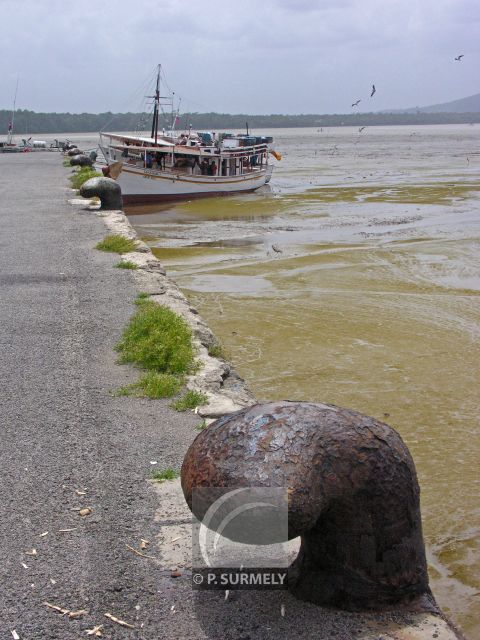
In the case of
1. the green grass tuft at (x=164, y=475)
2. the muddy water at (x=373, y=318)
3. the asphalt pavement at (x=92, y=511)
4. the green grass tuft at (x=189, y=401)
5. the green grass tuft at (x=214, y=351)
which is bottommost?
the muddy water at (x=373, y=318)

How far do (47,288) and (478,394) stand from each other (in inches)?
216

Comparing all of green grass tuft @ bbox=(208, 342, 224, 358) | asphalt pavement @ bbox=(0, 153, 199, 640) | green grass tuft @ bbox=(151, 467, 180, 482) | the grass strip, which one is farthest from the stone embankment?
the grass strip

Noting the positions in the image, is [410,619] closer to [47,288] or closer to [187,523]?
[187,523]

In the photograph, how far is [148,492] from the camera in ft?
15.5

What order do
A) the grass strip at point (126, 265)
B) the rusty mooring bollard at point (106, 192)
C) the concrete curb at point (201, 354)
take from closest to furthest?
the concrete curb at point (201, 354) < the grass strip at point (126, 265) < the rusty mooring bollard at point (106, 192)

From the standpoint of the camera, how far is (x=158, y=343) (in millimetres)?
7387

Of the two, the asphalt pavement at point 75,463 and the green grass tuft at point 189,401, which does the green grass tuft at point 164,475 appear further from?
the green grass tuft at point 189,401

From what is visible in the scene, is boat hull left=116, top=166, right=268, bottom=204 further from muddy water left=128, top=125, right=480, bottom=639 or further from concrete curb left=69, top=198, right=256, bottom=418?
concrete curb left=69, top=198, right=256, bottom=418

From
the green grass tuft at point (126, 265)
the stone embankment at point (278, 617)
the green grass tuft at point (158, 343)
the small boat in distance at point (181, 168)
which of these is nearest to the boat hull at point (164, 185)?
the small boat in distance at point (181, 168)

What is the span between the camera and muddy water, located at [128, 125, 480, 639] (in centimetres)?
630

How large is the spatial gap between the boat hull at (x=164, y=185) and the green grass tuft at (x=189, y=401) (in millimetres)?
27165

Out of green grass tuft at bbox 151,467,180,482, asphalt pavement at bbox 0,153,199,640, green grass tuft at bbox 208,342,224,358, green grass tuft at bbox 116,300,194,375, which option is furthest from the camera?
green grass tuft at bbox 208,342,224,358

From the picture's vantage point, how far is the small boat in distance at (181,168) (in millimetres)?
33094

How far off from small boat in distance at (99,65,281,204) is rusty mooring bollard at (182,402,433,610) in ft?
98.5
